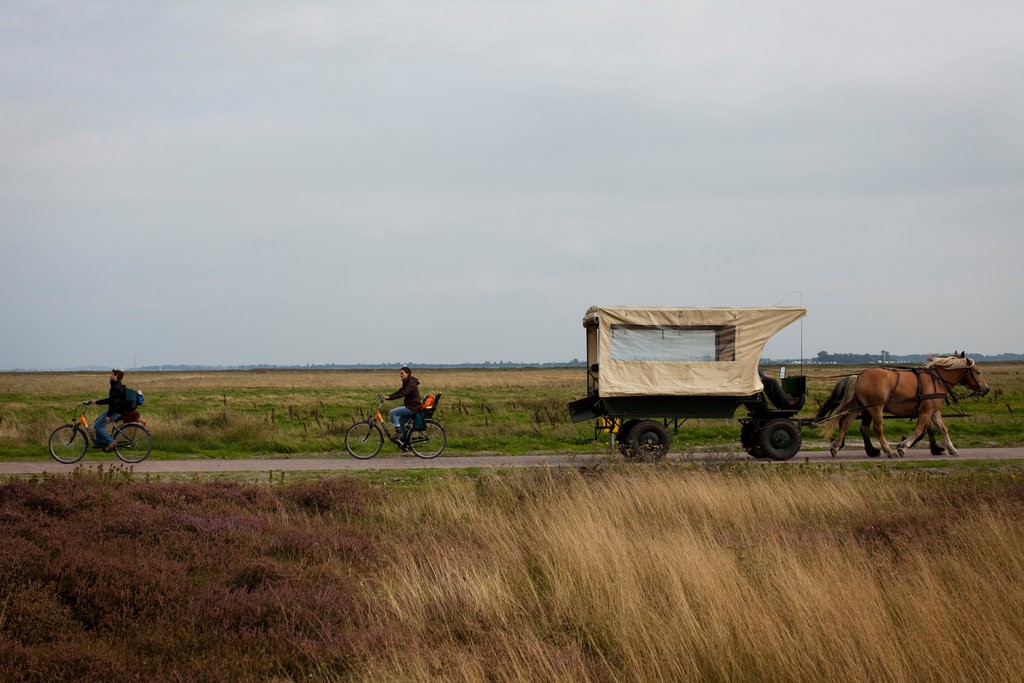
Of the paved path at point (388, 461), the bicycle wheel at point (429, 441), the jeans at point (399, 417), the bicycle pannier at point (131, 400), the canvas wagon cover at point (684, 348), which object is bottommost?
the paved path at point (388, 461)

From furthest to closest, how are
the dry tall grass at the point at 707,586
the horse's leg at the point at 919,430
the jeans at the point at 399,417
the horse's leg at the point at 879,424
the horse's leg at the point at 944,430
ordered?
1. the jeans at the point at 399,417
2. the horse's leg at the point at 919,430
3. the horse's leg at the point at 944,430
4. the horse's leg at the point at 879,424
5. the dry tall grass at the point at 707,586

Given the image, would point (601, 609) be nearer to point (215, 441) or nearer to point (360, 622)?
point (360, 622)

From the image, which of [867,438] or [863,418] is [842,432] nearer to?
[867,438]

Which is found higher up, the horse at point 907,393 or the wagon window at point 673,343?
the wagon window at point 673,343

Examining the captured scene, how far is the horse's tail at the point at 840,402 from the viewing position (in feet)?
59.1

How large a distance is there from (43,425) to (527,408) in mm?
16832

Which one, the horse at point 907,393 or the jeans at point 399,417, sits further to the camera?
the jeans at point 399,417

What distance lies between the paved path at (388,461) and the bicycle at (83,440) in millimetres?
215

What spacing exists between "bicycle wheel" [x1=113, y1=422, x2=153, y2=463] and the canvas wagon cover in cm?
984

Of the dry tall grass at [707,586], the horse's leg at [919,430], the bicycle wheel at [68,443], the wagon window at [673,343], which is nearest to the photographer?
the dry tall grass at [707,586]

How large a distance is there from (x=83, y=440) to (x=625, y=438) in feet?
37.4

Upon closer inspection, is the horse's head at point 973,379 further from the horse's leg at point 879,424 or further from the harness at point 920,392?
the horse's leg at point 879,424

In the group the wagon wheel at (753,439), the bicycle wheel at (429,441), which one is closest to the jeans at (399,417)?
the bicycle wheel at (429,441)

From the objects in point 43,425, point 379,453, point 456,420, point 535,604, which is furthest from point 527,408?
point 535,604
